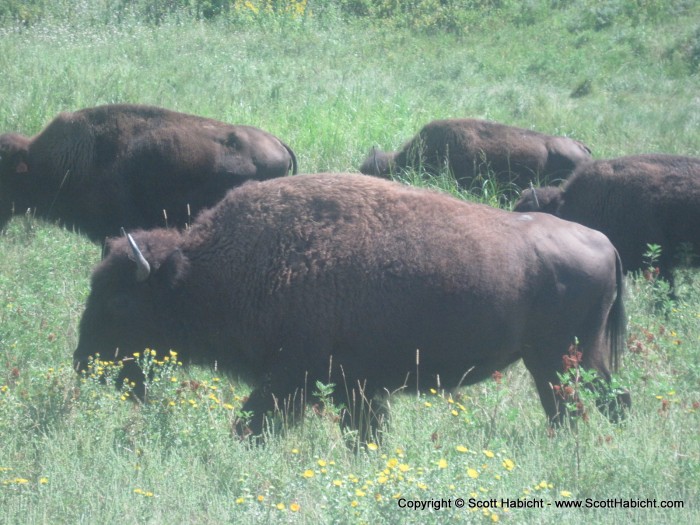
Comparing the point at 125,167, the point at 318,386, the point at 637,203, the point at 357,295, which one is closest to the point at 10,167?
the point at 125,167

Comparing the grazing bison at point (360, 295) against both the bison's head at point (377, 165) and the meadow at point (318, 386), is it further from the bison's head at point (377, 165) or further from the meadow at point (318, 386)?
the bison's head at point (377, 165)

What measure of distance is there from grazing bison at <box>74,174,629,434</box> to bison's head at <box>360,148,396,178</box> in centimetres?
583

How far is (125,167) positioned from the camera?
8.87 metres

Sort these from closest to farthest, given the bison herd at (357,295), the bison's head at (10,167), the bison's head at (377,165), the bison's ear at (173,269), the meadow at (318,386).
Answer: the meadow at (318,386), the bison herd at (357,295), the bison's ear at (173,269), the bison's head at (10,167), the bison's head at (377,165)

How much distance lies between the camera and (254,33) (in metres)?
21.8

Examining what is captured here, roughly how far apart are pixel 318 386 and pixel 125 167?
16.7 ft

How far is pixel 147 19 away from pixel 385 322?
18809 millimetres

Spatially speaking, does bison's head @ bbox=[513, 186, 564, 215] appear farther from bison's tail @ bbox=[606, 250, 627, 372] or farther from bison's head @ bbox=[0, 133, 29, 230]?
bison's head @ bbox=[0, 133, 29, 230]

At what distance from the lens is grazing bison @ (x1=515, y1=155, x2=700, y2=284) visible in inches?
350

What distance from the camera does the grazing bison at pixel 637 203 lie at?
350 inches

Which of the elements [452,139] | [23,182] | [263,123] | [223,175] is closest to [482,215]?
[223,175]

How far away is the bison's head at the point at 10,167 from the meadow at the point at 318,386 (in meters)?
0.42

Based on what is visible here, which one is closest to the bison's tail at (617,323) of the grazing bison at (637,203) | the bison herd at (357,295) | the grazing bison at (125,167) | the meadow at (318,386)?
the bison herd at (357,295)

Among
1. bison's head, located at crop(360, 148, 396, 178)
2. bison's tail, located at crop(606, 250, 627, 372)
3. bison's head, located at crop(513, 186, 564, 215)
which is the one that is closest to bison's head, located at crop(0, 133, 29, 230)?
bison's head, located at crop(360, 148, 396, 178)
